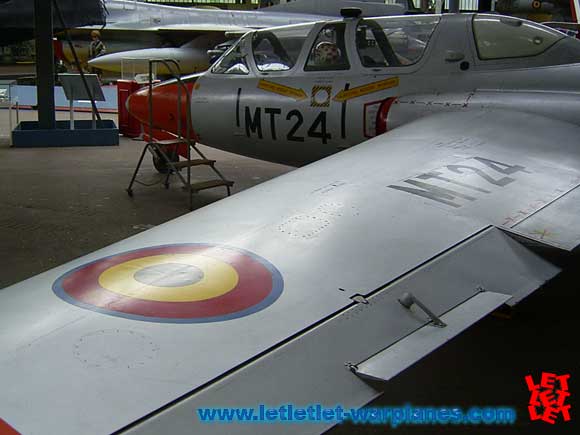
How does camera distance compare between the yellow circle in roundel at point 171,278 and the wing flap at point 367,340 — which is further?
the yellow circle in roundel at point 171,278

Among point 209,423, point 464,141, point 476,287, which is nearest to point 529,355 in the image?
point 464,141

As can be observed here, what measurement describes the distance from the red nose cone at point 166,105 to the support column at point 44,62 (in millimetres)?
5229

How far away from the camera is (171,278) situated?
223cm

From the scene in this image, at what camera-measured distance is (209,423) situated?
164 cm

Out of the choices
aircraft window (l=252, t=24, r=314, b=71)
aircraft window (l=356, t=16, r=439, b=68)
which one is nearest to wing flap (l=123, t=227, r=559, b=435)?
aircraft window (l=356, t=16, r=439, b=68)

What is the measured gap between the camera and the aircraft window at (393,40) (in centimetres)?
628

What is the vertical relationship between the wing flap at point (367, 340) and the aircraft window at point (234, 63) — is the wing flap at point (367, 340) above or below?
below

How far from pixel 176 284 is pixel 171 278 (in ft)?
0.16

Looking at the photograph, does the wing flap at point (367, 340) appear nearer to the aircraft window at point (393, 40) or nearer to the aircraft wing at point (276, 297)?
the aircraft wing at point (276, 297)

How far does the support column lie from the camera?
41.6 feet

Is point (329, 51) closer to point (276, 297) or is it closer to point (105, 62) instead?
point (276, 297)

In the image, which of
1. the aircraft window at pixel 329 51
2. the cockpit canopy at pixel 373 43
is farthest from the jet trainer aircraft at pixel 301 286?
the aircraft window at pixel 329 51

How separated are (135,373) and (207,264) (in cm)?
66

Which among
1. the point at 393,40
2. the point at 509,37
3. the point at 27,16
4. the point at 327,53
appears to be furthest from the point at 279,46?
the point at 27,16
